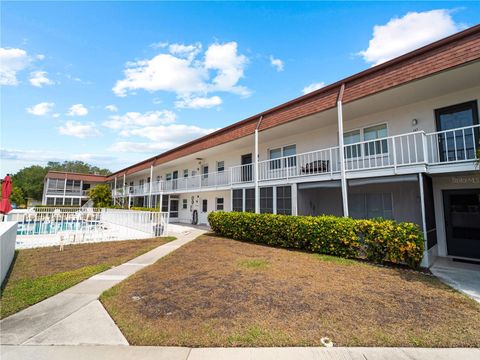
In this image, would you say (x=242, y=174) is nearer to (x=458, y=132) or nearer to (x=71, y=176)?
(x=458, y=132)

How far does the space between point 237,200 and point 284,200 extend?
369 cm

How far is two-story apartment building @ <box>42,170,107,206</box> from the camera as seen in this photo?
37062 millimetres

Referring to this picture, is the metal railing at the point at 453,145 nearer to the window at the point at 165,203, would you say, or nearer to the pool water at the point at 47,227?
the pool water at the point at 47,227

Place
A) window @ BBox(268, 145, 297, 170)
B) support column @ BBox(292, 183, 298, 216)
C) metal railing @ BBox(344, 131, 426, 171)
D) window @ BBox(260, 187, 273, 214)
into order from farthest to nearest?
window @ BBox(268, 145, 297, 170) < window @ BBox(260, 187, 273, 214) < support column @ BBox(292, 183, 298, 216) < metal railing @ BBox(344, 131, 426, 171)

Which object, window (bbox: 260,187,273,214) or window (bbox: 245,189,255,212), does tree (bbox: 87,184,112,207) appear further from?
window (bbox: 260,187,273,214)

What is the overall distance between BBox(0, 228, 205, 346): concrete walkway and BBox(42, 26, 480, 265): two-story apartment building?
7593mm

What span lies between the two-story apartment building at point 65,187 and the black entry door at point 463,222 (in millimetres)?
44474

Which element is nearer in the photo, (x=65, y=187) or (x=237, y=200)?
(x=237, y=200)

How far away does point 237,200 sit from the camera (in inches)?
545

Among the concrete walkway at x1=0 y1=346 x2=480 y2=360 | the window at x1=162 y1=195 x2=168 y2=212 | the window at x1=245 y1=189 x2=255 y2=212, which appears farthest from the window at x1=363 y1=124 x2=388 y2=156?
the window at x1=162 y1=195 x2=168 y2=212

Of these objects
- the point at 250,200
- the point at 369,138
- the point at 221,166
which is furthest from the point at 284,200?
the point at 221,166

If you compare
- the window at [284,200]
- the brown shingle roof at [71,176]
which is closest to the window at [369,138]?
the window at [284,200]

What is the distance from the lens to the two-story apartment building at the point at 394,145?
22.7ft

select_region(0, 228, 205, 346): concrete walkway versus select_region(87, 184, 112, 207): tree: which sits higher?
select_region(87, 184, 112, 207): tree
